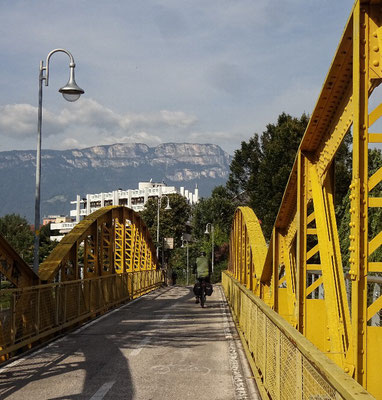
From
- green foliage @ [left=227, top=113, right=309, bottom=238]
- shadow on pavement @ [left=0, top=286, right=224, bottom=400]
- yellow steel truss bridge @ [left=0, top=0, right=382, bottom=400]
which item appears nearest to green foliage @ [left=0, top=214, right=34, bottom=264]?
green foliage @ [left=227, top=113, right=309, bottom=238]

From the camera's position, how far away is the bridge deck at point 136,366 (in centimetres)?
780

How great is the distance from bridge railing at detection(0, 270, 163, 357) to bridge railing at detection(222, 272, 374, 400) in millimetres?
4087

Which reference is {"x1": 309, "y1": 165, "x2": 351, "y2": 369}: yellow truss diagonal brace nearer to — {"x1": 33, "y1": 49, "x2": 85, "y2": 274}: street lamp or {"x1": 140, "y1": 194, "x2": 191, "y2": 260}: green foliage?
{"x1": 33, "y1": 49, "x2": 85, "y2": 274}: street lamp

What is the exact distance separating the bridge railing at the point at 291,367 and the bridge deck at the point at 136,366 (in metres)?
0.56

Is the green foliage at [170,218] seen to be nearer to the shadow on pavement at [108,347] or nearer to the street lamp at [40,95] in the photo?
the shadow on pavement at [108,347]

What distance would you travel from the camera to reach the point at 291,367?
5.17 m

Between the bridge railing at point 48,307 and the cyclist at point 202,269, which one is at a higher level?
the cyclist at point 202,269

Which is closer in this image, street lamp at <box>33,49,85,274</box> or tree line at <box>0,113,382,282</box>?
street lamp at <box>33,49,85,274</box>

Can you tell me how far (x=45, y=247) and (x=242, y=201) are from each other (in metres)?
32.0

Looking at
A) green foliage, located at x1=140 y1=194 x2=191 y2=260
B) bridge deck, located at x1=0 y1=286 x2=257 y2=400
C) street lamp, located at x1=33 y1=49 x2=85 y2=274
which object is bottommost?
bridge deck, located at x1=0 y1=286 x2=257 y2=400

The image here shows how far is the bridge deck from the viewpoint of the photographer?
7.80 m

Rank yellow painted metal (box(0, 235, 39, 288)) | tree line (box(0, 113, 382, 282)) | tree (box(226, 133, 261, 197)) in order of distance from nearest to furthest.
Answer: yellow painted metal (box(0, 235, 39, 288))
tree line (box(0, 113, 382, 282))
tree (box(226, 133, 261, 197))

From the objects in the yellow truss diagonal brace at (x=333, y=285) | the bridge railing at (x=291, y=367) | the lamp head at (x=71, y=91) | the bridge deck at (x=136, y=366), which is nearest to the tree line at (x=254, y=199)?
the bridge deck at (x=136, y=366)

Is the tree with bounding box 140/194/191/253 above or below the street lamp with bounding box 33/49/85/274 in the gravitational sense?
above
